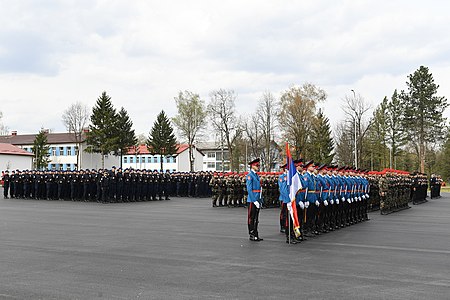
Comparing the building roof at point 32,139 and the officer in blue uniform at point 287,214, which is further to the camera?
the building roof at point 32,139

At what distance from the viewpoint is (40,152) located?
260 ft

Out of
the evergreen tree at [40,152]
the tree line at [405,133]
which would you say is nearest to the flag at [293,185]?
the tree line at [405,133]

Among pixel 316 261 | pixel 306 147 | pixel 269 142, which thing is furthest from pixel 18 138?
pixel 316 261

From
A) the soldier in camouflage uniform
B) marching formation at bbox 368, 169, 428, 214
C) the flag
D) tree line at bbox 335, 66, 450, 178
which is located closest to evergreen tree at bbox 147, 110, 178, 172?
tree line at bbox 335, 66, 450, 178

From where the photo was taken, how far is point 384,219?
17.0 meters

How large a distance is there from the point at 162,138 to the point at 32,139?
30462 mm

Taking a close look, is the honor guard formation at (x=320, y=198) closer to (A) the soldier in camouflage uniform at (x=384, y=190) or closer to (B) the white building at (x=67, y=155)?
(A) the soldier in camouflage uniform at (x=384, y=190)

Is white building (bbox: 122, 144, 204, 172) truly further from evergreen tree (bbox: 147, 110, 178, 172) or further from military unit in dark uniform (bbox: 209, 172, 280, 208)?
military unit in dark uniform (bbox: 209, 172, 280, 208)

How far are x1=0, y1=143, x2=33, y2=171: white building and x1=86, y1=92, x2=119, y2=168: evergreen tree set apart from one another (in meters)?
10.3

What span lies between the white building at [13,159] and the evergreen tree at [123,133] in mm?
13199

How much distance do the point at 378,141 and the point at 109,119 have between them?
36.9 meters

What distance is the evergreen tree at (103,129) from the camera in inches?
2685

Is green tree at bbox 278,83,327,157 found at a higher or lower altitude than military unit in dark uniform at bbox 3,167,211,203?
higher

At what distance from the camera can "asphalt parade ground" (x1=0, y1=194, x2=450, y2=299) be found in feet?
21.5
